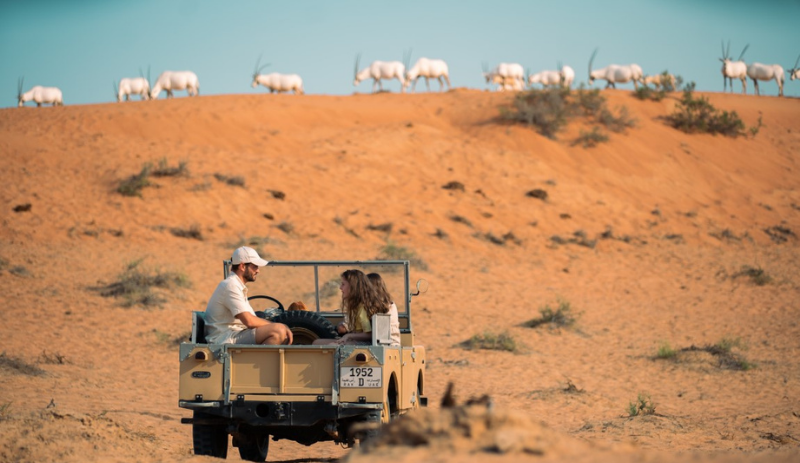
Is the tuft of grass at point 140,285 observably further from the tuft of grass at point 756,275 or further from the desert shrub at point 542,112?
the desert shrub at point 542,112

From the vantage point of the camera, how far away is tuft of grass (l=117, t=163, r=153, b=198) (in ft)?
85.3

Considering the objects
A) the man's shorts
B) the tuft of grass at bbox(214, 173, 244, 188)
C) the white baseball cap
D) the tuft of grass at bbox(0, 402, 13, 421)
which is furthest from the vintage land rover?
the tuft of grass at bbox(214, 173, 244, 188)

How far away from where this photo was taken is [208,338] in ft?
26.7

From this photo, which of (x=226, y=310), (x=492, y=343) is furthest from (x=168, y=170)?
(x=226, y=310)

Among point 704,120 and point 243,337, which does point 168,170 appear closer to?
point 243,337

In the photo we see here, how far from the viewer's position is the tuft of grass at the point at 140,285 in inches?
746

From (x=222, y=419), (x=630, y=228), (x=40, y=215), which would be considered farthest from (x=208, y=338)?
(x=630, y=228)

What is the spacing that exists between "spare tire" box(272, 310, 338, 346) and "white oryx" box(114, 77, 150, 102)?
127 ft

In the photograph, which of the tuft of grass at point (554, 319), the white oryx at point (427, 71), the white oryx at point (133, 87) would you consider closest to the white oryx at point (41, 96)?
the white oryx at point (133, 87)

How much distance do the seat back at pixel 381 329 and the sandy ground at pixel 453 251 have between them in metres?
1.91

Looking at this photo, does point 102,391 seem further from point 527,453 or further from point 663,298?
point 663,298

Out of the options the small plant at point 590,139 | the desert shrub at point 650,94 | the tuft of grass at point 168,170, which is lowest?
the tuft of grass at point 168,170

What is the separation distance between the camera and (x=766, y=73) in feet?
155

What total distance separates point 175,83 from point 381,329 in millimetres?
37041
